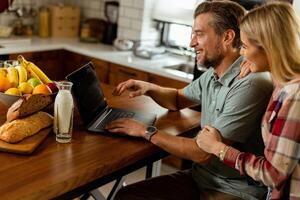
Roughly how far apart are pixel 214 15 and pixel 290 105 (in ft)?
2.32

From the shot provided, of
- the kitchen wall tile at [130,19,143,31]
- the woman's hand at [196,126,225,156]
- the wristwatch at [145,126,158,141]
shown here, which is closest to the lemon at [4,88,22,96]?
the wristwatch at [145,126,158,141]

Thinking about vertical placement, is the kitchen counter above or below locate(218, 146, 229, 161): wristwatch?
below

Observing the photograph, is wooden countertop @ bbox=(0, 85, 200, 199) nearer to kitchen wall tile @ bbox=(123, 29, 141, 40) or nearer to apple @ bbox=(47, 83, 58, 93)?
apple @ bbox=(47, 83, 58, 93)

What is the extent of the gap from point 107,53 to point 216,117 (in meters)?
2.06

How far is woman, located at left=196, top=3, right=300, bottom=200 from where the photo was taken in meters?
1.30

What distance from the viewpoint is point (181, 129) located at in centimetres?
186

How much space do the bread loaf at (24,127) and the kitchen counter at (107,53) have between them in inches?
65.1

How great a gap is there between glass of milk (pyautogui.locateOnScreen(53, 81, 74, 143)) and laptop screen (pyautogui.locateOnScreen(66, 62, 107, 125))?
10cm

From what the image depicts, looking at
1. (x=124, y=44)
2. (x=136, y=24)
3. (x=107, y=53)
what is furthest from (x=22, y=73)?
(x=136, y=24)

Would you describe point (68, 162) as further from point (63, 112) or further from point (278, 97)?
point (278, 97)

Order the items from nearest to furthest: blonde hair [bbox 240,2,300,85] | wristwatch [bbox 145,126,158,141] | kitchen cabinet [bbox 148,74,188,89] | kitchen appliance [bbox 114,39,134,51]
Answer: blonde hair [bbox 240,2,300,85] → wristwatch [bbox 145,126,158,141] → kitchen cabinet [bbox 148,74,188,89] → kitchen appliance [bbox 114,39,134,51]

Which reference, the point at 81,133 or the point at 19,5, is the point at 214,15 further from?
the point at 19,5

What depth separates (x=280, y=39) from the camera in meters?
1.36

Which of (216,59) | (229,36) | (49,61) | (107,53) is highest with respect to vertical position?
(229,36)
